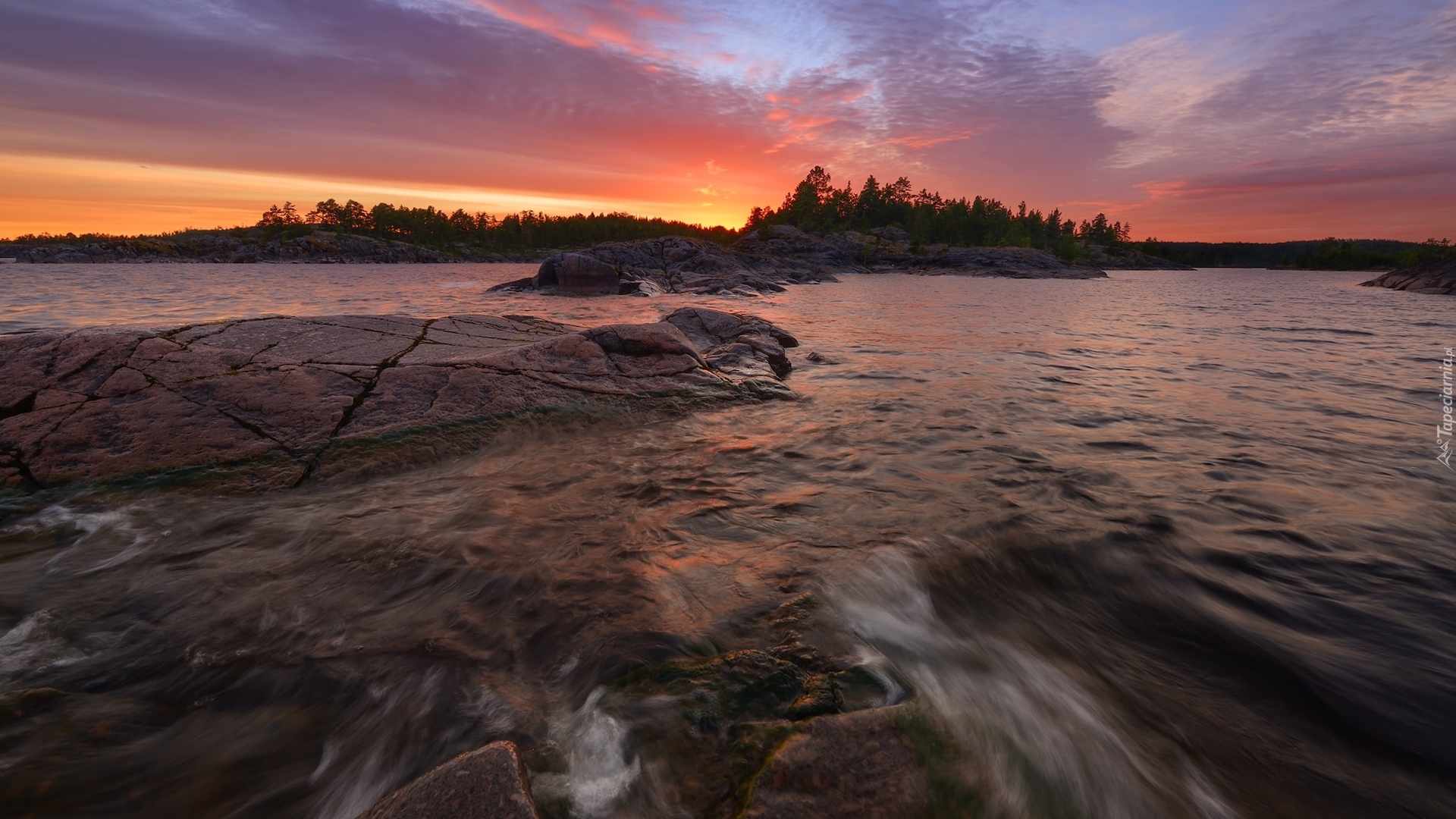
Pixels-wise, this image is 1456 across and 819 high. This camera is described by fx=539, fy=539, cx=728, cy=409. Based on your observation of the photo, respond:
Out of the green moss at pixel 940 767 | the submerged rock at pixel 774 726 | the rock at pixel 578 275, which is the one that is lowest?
the green moss at pixel 940 767

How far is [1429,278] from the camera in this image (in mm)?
41719

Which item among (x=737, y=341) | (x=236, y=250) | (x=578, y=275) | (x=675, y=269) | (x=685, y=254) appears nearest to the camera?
(x=737, y=341)

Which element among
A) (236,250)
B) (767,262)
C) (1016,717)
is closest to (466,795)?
(1016,717)

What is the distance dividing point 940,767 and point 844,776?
0.53 meters

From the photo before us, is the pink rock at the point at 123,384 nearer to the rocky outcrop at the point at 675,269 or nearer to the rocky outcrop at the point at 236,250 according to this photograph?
the rocky outcrop at the point at 675,269

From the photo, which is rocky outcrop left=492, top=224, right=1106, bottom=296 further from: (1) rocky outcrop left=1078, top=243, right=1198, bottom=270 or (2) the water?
(1) rocky outcrop left=1078, top=243, right=1198, bottom=270

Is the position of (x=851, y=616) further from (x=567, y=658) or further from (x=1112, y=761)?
(x=567, y=658)

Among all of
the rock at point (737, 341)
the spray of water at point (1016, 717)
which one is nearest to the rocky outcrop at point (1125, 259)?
the rock at point (737, 341)

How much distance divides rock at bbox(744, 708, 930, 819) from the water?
516mm

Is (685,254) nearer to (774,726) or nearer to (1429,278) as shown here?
(774,726)

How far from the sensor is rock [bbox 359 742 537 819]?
1664mm

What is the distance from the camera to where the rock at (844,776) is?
188 centimetres

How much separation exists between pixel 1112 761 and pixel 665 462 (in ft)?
13.1

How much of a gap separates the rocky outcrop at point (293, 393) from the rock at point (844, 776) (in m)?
4.59
